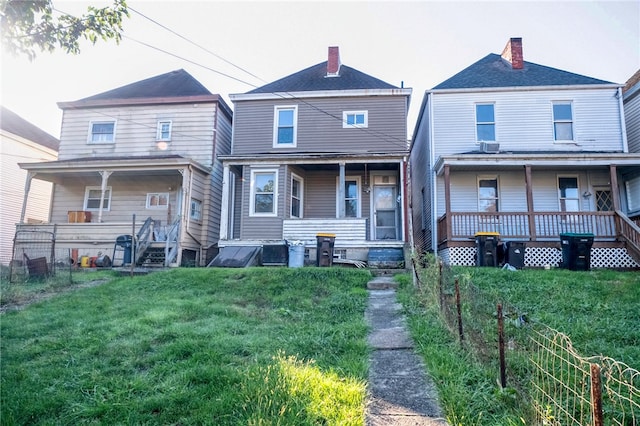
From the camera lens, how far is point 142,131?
15.1 metres

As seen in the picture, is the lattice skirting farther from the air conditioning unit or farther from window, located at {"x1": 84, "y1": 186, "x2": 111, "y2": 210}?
→ window, located at {"x1": 84, "y1": 186, "x2": 111, "y2": 210}

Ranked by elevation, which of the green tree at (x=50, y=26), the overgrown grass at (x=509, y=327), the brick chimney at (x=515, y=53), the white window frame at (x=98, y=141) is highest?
the brick chimney at (x=515, y=53)


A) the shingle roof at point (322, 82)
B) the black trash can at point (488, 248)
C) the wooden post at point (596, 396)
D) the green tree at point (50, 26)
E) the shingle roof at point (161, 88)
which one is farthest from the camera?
the shingle roof at point (161, 88)

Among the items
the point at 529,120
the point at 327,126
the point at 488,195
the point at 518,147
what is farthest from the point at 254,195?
the point at 529,120

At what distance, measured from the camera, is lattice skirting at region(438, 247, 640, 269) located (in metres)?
10.7

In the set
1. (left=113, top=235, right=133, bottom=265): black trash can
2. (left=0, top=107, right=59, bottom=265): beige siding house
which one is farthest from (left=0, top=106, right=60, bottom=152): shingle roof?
(left=113, top=235, right=133, bottom=265): black trash can

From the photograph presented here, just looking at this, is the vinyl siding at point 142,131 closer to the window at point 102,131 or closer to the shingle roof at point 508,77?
the window at point 102,131

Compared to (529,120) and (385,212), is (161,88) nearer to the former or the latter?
(385,212)

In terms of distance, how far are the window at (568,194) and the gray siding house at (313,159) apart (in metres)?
5.11

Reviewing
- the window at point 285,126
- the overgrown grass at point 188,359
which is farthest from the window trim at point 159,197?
the overgrown grass at point 188,359

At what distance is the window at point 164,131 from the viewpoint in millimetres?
14969

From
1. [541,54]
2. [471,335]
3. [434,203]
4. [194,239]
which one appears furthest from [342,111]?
[471,335]

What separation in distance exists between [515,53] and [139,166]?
14.0 meters

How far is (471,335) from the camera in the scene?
13.9 ft
